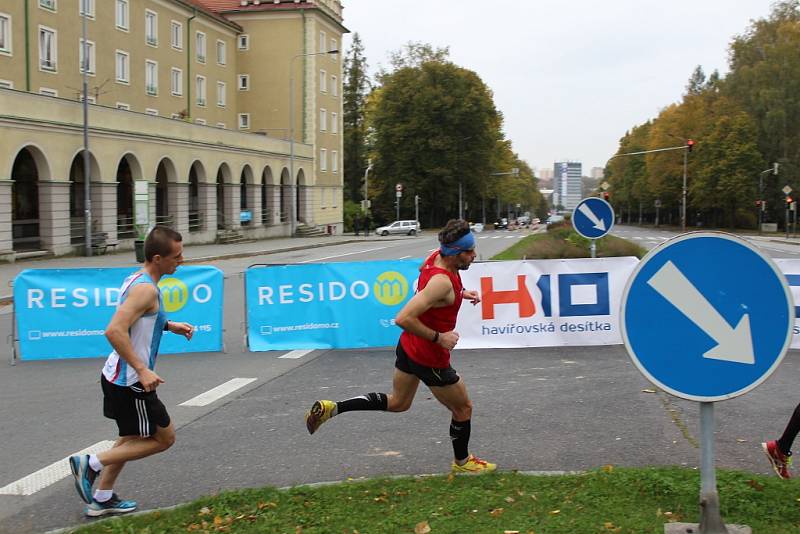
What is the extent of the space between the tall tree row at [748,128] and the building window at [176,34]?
37566mm

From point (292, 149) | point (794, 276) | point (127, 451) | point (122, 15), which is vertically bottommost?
point (127, 451)

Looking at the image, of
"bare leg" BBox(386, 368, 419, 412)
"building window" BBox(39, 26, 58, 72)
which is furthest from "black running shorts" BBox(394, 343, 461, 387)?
"building window" BBox(39, 26, 58, 72)

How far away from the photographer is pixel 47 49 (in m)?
42.0

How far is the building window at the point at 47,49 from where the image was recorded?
41406 mm

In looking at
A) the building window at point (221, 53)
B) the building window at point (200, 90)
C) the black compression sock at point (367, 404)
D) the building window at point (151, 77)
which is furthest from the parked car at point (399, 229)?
the black compression sock at point (367, 404)

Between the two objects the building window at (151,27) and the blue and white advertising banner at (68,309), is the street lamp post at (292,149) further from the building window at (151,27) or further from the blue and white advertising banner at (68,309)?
the blue and white advertising banner at (68,309)

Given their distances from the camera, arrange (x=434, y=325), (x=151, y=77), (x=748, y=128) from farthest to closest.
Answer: (x=748, y=128), (x=151, y=77), (x=434, y=325)

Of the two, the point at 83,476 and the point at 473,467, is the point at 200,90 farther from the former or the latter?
the point at 473,467

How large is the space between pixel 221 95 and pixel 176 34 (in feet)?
28.5

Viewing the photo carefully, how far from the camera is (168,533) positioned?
13.8 feet

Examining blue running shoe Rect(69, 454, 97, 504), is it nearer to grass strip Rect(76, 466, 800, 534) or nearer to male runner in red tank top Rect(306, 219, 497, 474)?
grass strip Rect(76, 466, 800, 534)

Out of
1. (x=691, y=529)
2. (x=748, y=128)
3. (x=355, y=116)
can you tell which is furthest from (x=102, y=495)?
(x=355, y=116)

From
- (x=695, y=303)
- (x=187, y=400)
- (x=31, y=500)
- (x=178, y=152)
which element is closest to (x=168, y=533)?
(x=31, y=500)

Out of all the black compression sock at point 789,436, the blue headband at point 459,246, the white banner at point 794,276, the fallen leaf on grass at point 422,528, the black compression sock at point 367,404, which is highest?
the blue headband at point 459,246
